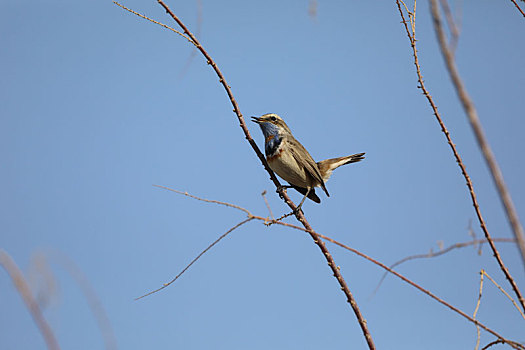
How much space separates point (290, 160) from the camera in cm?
648

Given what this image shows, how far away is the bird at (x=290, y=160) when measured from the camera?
21.3 ft

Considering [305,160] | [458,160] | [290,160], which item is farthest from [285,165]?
[458,160]

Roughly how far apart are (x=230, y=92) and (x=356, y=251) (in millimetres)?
1984

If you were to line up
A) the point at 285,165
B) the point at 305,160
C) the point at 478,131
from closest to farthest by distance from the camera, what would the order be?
the point at 478,131 < the point at 285,165 < the point at 305,160

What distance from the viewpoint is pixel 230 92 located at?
3484 mm

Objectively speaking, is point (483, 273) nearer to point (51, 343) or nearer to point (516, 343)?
point (516, 343)

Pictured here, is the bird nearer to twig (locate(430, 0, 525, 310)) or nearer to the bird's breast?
the bird's breast

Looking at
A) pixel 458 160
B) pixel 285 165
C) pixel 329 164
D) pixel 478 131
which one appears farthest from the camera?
pixel 329 164

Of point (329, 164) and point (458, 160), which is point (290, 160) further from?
point (458, 160)

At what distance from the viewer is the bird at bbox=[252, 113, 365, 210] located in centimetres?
648

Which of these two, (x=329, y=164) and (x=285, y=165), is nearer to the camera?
(x=285, y=165)

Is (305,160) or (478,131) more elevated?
(305,160)

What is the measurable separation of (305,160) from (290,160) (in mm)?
278

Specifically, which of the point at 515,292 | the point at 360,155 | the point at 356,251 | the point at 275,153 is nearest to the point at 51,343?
the point at 356,251
